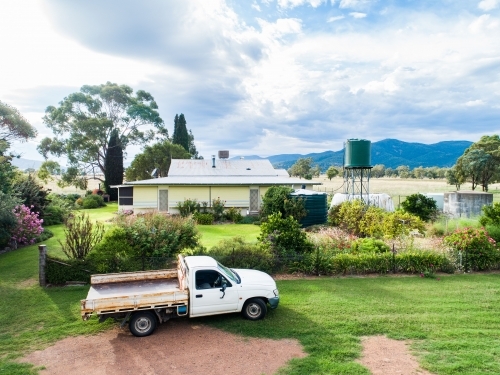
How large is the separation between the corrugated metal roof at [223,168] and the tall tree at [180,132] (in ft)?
75.8

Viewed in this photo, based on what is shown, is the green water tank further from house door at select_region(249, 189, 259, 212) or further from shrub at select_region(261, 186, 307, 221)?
house door at select_region(249, 189, 259, 212)

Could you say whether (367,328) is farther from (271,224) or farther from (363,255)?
(271,224)

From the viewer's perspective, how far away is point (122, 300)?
7031 mm

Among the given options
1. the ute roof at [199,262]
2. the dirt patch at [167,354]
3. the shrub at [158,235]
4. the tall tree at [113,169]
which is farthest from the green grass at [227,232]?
the tall tree at [113,169]

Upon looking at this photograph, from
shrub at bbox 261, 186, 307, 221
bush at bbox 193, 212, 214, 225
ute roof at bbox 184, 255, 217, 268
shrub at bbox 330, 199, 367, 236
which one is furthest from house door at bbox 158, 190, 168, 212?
ute roof at bbox 184, 255, 217, 268

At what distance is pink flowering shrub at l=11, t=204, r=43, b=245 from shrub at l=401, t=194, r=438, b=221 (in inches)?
814

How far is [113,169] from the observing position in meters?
44.2

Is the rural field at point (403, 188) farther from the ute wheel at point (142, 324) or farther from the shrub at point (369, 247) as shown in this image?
the ute wheel at point (142, 324)

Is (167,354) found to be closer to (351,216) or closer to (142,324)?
(142,324)

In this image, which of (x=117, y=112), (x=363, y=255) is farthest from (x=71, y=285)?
(x=117, y=112)

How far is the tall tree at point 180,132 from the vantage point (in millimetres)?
55906

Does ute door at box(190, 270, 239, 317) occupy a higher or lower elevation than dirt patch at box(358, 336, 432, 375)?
higher

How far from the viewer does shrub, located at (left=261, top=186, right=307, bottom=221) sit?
21.3 metres

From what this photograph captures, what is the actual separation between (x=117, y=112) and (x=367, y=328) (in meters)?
47.8
